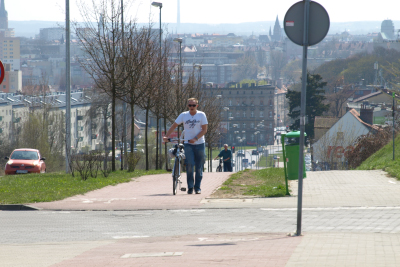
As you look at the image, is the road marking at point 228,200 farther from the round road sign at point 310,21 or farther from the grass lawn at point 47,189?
the round road sign at point 310,21

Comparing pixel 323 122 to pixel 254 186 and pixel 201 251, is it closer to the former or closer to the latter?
pixel 254 186

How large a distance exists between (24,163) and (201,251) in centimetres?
2112

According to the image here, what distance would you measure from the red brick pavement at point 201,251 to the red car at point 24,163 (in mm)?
19473

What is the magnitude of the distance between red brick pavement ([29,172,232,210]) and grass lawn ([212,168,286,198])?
336 mm

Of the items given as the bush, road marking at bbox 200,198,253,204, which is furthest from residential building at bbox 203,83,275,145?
road marking at bbox 200,198,253,204

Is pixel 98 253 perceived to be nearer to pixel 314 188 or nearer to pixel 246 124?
pixel 314 188

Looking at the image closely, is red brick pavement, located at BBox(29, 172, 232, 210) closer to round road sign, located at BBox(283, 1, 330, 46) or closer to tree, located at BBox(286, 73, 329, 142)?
round road sign, located at BBox(283, 1, 330, 46)

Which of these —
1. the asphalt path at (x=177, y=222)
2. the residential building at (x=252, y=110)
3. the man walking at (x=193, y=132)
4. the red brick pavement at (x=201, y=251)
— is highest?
the man walking at (x=193, y=132)

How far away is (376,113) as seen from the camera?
79.1 m

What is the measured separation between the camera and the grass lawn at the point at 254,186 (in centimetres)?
1183

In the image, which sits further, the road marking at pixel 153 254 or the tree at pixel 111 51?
the tree at pixel 111 51

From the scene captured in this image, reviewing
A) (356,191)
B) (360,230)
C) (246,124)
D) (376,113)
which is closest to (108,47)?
(356,191)

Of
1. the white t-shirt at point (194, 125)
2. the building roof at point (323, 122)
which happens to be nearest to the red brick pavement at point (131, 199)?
the white t-shirt at point (194, 125)

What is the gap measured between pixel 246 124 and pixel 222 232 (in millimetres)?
142655
